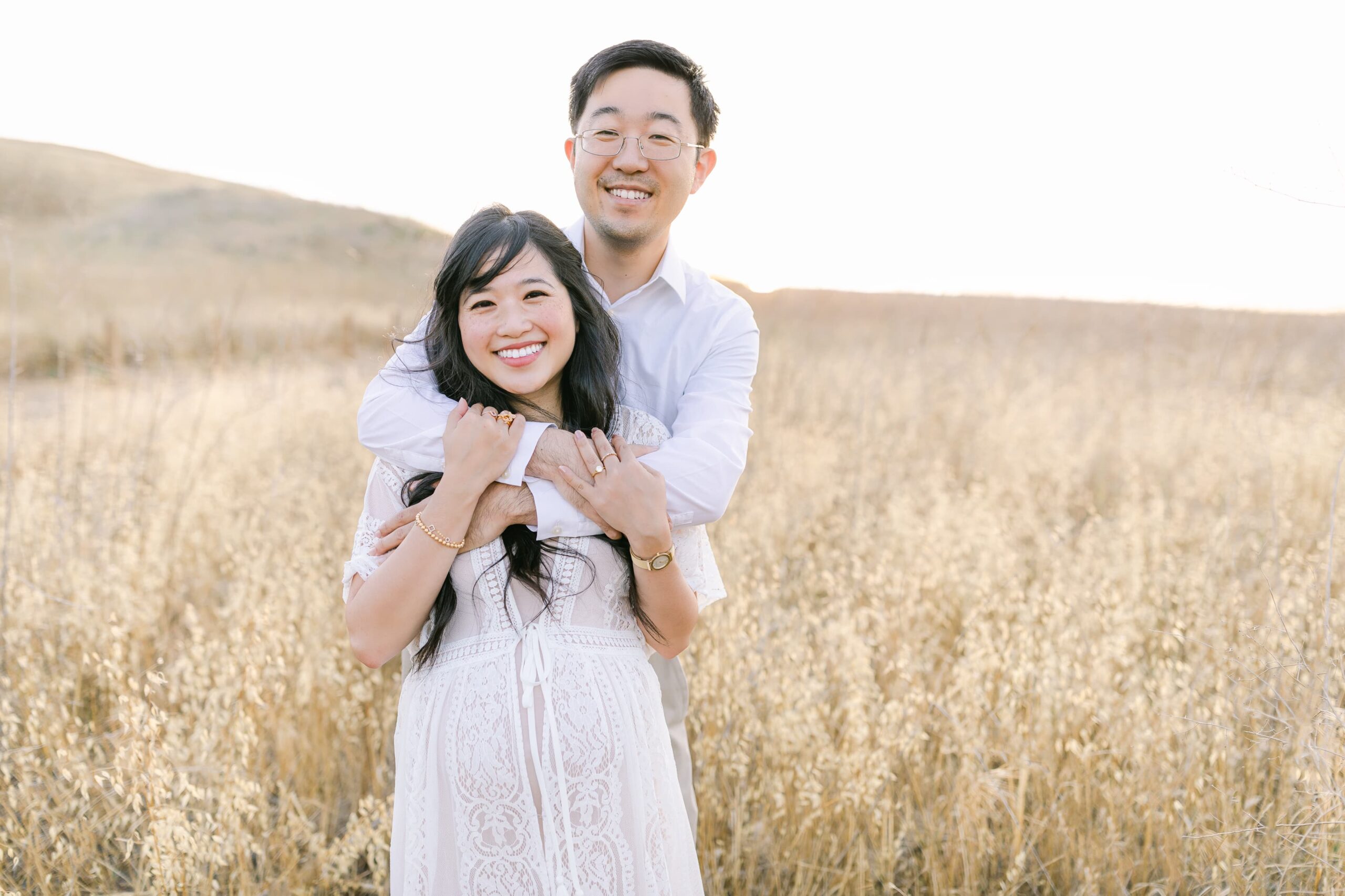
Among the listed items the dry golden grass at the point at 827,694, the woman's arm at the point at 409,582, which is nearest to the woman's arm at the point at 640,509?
the woman's arm at the point at 409,582

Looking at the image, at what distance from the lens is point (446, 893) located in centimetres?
155

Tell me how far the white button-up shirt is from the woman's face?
0.11 m

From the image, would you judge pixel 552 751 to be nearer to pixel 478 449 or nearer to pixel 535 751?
pixel 535 751

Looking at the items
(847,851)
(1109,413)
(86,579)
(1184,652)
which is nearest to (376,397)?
(847,851)

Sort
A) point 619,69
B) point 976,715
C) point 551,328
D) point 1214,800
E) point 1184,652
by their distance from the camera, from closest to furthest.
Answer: point 551,328 < point 619,69 < point 1214,800 < point 976,715 < point 1184,652

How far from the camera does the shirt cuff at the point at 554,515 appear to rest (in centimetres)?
157

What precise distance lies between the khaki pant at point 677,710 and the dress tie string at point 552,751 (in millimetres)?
770

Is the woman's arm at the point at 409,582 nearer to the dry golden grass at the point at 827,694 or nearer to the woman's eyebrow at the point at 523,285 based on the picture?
the woman's eyebrow at the point at 523,285

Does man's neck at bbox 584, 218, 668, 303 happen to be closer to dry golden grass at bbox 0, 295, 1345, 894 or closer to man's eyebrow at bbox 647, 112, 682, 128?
man's eyebrow at bbox 647, 112, 682, 128

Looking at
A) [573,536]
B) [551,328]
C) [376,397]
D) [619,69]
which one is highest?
[619,69]

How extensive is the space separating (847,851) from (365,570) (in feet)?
5.13

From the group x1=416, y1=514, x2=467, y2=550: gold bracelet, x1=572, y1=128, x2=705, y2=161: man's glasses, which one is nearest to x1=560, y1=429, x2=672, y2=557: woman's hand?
x1=416, y1=514, x2=467, y2=550: gold bracelet

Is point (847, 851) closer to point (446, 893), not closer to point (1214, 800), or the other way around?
point (1214, 800)

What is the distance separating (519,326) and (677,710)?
1289mm
